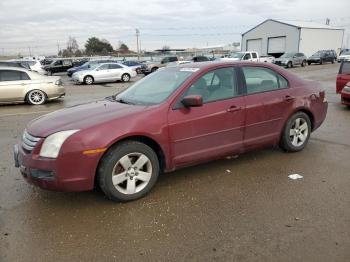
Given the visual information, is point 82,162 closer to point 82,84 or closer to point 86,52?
point 82,84

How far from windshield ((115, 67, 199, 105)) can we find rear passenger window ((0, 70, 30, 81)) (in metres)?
9.10

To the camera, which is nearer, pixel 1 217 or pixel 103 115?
pixel 1 217

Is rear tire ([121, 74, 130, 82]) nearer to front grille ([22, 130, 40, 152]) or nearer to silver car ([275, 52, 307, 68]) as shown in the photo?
silver car ([275, 52, 307, 68])

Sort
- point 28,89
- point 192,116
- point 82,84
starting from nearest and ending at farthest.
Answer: point 192,116
point 28,89
point 82,84

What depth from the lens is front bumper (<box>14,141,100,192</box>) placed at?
370cm

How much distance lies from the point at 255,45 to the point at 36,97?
150ft

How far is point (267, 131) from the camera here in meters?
5.24

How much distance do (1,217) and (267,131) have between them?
3.68 metres

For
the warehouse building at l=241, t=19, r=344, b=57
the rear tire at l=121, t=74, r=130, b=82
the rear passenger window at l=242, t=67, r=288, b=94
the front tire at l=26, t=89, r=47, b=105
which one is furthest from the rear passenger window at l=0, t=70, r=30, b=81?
the warehouse building at l=241, t=19, r=344, b=57

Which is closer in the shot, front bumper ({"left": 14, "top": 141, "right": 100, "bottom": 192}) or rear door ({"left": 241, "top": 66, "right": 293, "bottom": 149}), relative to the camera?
front bumper ({"left": 14, "top": 141, "right": 100, "bottom": 192})

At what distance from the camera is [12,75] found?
12.8m

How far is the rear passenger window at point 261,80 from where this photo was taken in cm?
509

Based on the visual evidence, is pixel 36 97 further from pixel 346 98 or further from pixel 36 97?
pixel 346 98

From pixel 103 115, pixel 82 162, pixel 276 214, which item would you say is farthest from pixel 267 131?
pixel 82 162
